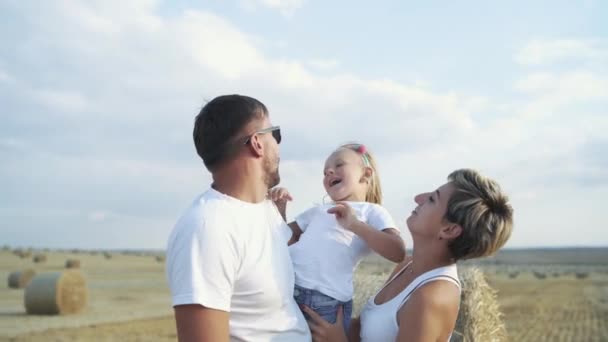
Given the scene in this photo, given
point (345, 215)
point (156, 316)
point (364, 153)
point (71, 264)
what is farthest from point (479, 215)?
point (71, 264)

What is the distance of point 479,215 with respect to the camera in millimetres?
2865

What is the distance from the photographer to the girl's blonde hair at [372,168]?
149 inches

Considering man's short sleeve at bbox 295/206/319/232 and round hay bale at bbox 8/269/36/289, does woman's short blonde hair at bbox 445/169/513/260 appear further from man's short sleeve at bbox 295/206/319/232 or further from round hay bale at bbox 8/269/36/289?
round hay bale at bbox 8/269/36/289

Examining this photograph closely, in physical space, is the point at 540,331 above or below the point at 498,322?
below

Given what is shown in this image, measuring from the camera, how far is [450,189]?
298 centimetres

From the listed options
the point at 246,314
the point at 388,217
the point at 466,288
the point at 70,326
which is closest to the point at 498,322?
the point at 466,288

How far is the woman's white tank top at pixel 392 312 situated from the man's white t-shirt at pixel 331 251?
10.2 inches

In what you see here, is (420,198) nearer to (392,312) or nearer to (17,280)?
(392,312)

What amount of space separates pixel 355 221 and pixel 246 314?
0.92m

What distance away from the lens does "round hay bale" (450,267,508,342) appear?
7461 millimetres

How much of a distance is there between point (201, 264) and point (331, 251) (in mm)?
1079

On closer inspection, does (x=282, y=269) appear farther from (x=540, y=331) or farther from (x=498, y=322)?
(x=540, y=331)

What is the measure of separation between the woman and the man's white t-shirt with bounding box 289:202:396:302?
202 mm

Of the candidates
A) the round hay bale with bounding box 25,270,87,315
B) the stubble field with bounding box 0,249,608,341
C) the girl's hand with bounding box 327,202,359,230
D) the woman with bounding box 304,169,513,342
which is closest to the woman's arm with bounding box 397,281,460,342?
the woman with bounding box 304,169,513,342
